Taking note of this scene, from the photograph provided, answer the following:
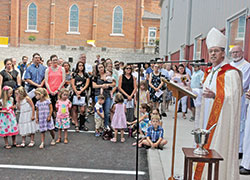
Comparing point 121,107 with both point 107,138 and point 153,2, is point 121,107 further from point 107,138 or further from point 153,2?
point 153,2

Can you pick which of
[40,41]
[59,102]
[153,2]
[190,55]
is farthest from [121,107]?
[153,2]

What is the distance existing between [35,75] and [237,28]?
5.64 m

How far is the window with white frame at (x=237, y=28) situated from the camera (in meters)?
7.68

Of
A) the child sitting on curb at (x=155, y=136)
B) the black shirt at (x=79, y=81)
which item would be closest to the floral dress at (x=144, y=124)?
the child sitting on curb at (x=155, y=136)

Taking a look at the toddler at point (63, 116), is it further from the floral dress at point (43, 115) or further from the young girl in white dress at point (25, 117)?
the young girl in white dress at point (25, 117)

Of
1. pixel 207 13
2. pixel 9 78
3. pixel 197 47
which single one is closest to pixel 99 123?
pixel 9 78

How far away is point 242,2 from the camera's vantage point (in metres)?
7.71

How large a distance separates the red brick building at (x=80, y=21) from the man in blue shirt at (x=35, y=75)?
103 ft

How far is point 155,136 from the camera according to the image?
719cm

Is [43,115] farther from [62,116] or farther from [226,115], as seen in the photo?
[226,115]

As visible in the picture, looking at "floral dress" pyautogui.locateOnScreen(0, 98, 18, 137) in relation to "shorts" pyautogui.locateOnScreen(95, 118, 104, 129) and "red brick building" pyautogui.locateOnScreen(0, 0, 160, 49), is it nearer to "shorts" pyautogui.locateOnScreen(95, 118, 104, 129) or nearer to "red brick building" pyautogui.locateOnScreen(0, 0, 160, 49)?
"shorts" pyautogui.locateOnScreen(95, 118, 104, 129)

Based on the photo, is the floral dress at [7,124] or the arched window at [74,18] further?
the arched window at [74,18]

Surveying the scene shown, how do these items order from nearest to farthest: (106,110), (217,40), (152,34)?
(217,40)
(106,110)
(152,34)

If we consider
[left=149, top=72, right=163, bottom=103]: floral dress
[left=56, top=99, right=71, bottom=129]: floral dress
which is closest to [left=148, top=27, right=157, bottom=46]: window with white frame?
[left=149, top=72, right=163, bottom=103]: floral dress
